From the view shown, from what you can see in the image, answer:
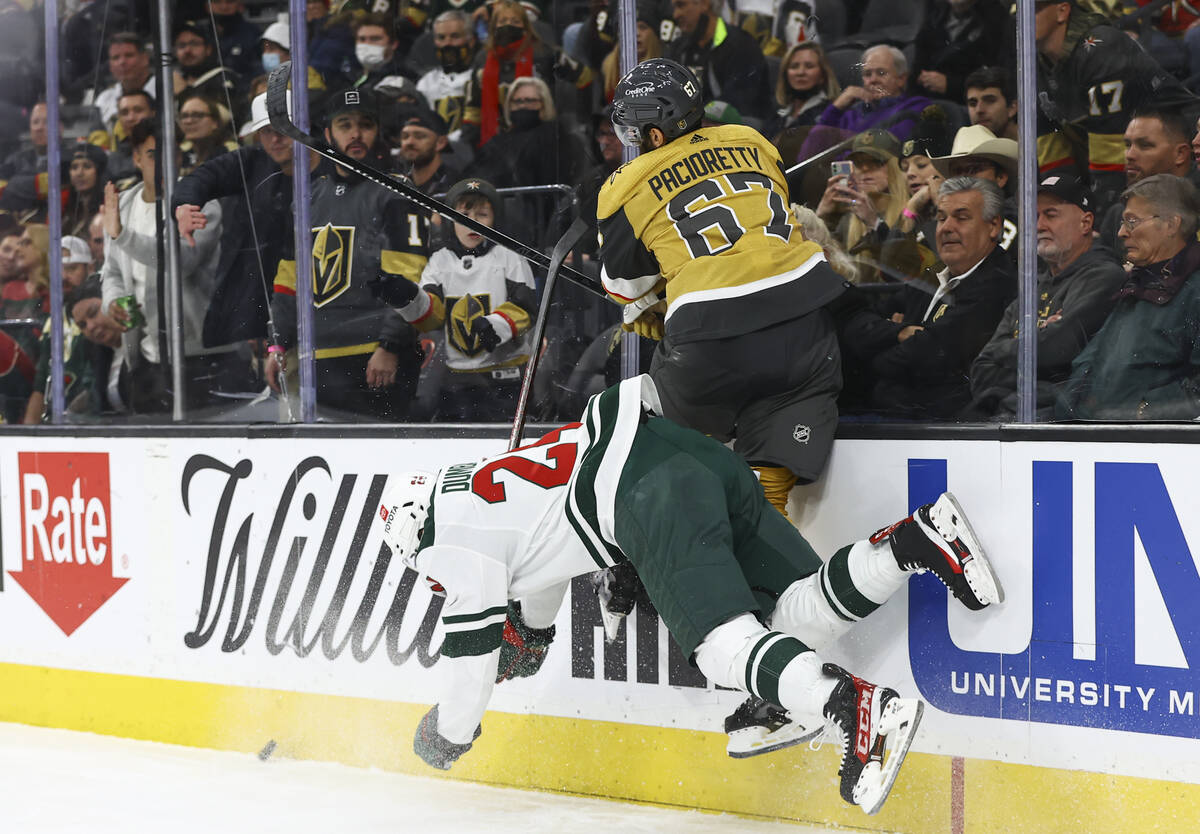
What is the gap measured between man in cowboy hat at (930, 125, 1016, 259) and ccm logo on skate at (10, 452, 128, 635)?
282 cm

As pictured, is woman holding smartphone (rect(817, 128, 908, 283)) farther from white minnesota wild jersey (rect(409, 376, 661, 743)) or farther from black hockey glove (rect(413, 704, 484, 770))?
black hockey glove (rect(413, 704, 484, 770))

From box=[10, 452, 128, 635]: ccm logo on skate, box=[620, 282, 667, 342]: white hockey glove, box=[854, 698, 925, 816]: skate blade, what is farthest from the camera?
box=[10, 452, 128, 635]: ccm logo on skate

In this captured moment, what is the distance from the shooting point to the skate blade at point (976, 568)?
2.87 metres

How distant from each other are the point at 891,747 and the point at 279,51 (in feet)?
8.89

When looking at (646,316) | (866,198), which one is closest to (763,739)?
(646,316)

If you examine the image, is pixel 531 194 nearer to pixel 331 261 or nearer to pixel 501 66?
pixel 501 66

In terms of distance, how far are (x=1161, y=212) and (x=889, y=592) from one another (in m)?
0.98

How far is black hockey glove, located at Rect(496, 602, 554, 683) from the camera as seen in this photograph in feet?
10.9

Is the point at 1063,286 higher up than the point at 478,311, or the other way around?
the point at 1063,286

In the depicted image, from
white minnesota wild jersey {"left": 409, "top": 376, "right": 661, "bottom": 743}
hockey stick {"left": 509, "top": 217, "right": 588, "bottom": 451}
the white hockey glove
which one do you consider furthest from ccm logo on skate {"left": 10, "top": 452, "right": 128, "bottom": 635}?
the white hockey glove

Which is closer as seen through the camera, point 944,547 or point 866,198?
point 944,547

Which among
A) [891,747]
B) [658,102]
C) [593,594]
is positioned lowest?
[593,594]

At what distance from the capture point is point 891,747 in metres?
2.59

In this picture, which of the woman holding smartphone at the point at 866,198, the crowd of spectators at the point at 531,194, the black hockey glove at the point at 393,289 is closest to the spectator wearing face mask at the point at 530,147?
the crowd of spectators at the point at 531,194
